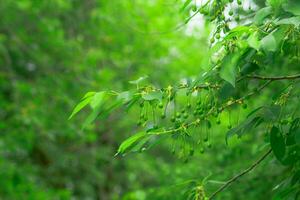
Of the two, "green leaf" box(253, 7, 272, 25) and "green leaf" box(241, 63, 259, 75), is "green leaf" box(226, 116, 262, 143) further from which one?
"green leaf" box(253, 7, 272, 25)

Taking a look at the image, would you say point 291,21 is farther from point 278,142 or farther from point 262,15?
point 278,142

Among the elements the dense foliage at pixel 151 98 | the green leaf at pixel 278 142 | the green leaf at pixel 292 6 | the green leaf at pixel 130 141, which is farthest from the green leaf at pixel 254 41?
the green leaf at pixel 130 141

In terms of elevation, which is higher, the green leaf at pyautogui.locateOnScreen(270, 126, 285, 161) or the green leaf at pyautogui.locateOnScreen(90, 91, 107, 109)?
the green leaf at pyautogui.locateOnScreen(90, 91, 107, 109)

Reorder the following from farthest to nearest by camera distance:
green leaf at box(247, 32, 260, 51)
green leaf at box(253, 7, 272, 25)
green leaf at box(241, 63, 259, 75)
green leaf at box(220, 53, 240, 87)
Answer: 1. green leaf at box(241, 63, 259, 75)
2. green leaf at box(253, 7, 272, 25)
3. green leaf at box(220, 53, 240, 87)
4. green leaf at box(247, 32, 260, 51)

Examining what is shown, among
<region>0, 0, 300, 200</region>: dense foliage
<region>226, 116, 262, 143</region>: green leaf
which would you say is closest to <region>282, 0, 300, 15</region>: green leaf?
<region>0, 0, 300, 200</region>: dense foliage

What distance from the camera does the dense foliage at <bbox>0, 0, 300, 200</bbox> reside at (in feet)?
6.61

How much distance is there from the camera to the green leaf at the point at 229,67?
170 cm

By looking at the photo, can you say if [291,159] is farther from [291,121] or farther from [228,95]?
[228,95]

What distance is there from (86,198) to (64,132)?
339 cm

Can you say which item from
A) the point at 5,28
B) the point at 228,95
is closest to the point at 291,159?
the point at 228,95

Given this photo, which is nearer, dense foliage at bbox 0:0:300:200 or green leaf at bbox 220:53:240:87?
green leaf at bbox 220:53:240:87

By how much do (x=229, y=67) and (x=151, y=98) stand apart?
33cm

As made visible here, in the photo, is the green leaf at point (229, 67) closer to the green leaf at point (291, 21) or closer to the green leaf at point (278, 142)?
the green leaf at point (291, 21)

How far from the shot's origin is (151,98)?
6.42ft
